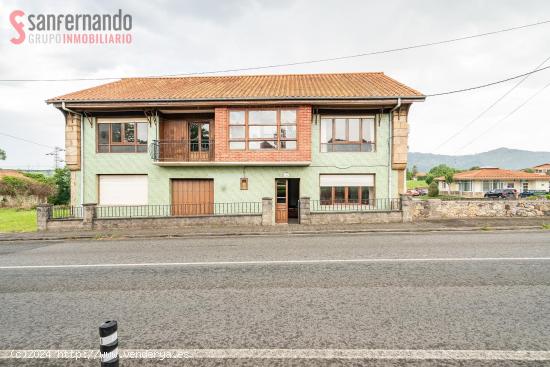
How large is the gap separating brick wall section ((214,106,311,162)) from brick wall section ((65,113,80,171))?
25.1 ft

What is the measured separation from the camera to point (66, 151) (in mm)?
13414

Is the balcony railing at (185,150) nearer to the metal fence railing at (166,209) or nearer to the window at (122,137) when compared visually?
the window at (122,137)

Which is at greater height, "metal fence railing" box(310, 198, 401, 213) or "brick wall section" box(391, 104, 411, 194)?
"brick wall section" box(391, 104, 411, 194)

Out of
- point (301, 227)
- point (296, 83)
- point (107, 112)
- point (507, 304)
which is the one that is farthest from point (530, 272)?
point (107, 112)

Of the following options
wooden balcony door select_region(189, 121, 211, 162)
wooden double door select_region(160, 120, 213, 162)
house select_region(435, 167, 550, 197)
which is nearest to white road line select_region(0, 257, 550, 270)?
wooden double door select_region(160, 120, 213, 162)

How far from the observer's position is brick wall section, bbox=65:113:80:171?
13555mm

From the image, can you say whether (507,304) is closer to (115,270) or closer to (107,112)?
(115,270)

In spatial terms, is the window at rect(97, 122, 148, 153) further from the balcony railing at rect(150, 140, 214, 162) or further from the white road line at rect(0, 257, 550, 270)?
the white road line at rect(0, 257, 550, 270)

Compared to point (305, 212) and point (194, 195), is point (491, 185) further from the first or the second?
point (194, 195)

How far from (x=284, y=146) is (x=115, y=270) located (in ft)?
31.2

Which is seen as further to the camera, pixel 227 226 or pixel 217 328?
pixel 227 226

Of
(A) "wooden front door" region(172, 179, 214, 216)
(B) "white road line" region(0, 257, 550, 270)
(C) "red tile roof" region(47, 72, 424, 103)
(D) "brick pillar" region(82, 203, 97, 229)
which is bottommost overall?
(B) "white road line" region(0, 257, 550, 270)

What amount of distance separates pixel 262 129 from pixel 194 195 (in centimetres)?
526

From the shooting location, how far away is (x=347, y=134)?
13.9 metres
